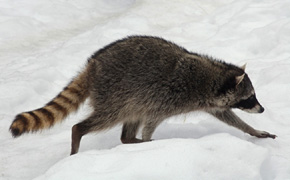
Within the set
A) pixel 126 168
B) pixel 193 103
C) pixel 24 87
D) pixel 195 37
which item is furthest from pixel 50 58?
pixel 126 168

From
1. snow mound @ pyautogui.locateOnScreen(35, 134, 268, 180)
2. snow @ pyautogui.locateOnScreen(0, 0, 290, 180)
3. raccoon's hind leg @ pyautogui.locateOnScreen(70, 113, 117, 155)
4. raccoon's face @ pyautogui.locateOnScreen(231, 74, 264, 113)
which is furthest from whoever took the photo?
raccoon's face @ pyautogui.locateOnScreen(231, 74, 264, 113)

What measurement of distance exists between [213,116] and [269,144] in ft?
2.72

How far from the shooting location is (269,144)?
3.80 m

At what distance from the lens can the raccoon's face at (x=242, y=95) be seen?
14.1ft

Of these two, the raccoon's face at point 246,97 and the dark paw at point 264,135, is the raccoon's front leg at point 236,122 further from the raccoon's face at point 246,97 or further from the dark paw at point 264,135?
the raccoon's face at point 246,97

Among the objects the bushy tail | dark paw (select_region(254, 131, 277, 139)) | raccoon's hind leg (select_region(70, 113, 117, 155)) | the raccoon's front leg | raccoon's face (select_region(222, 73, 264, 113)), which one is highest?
the bushy tail

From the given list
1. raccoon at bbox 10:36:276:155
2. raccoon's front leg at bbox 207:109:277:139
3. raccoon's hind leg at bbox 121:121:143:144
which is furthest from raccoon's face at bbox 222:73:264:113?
raccoon's hind leg at bbox 121:121:143:144

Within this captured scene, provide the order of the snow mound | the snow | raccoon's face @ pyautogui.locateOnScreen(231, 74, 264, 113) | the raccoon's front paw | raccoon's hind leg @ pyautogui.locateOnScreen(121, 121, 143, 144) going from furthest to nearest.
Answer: raccoon's hind leg @ pyautogui.locateOnScreen(121, 121, 143, 144)
raccoon's face @ pyautogui.locateOnScreen(231, 74, 264, 113)
the raccoon's front paw
the snow
the snow mound

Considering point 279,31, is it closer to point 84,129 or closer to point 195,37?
point 195,37

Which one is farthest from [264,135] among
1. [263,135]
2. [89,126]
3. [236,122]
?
[89,126]

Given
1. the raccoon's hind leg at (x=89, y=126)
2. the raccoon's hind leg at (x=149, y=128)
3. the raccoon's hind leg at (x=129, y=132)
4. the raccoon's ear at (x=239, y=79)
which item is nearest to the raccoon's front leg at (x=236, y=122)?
the raccoon's ear at (x=239, y=79)

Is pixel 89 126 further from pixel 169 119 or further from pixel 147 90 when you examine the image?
pixel 169 119

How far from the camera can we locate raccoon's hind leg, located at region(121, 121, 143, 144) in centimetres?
440

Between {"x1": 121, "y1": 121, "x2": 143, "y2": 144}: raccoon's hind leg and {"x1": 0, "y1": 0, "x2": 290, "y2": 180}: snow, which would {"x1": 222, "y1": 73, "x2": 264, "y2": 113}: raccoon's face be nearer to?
{"x1": 0, "y1": 0, "x2": 290, "y2": 180}: snow
